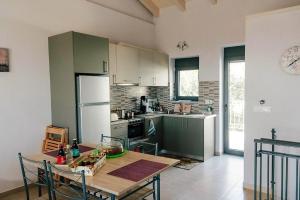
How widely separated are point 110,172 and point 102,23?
3.24 metres

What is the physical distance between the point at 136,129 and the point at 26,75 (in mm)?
2041

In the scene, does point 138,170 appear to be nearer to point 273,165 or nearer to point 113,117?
point 273,165

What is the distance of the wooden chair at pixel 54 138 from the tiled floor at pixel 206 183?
27.7 inches

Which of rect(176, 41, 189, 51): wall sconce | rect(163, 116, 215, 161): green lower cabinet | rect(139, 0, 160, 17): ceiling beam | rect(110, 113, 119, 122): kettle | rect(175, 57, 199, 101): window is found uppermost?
rect(139, 0, 160, 17): ceiling beam

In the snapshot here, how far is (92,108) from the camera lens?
3.43m

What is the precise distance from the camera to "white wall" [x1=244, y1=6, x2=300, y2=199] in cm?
283

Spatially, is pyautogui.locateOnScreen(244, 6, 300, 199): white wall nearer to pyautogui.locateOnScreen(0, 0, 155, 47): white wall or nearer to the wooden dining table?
the wooden dining table

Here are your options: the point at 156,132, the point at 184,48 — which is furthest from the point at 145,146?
the point at 184,48

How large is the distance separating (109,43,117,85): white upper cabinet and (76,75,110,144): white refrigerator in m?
0.34

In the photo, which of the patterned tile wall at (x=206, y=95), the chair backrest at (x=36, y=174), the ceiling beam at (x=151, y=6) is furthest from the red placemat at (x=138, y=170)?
the ceiling beam at (x=151, y=6)

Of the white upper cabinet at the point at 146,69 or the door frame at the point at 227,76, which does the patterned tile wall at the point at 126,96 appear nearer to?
the white upper cabinet at the point at 146,69

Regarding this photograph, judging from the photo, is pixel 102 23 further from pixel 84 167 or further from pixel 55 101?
pixel 84 167

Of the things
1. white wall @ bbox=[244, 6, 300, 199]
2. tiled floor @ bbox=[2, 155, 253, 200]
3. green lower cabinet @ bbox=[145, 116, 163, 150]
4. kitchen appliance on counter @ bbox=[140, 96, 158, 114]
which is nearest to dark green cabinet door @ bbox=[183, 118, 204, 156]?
tiled floor @ bbox=[2, 155, 253, 200]

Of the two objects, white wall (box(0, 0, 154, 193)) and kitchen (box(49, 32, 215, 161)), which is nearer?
white wall (box(0, 0, 154, 193))
